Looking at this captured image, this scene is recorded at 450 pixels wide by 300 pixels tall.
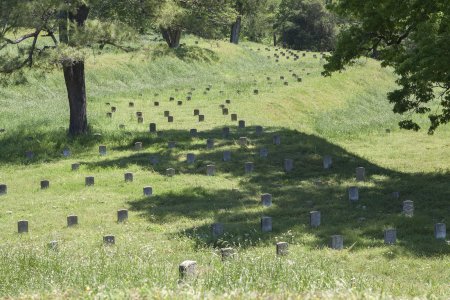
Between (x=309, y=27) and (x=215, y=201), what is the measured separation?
70020 millimetres

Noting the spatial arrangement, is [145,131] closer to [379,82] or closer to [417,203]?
[417,203]

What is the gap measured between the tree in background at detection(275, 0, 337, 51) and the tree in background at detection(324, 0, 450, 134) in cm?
5768

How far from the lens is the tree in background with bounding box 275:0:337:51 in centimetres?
8094

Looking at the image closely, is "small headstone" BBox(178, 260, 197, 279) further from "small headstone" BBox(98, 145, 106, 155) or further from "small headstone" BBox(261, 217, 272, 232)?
"small headstone" BBox(98, 145, 106, 155)

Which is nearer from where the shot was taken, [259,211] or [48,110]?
[259,211]

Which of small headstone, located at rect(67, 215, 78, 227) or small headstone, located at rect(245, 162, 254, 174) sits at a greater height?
small headstone, located at rect(245, 162, 254, 174)

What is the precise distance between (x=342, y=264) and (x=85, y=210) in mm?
6766

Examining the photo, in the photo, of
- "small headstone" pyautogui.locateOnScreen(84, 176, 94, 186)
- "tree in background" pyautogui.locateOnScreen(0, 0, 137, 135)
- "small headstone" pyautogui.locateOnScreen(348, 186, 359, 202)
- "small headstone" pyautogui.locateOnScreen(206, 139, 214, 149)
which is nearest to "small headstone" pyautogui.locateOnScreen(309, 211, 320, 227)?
"small headstone" pyautogui.locateOnScreen(348, 186, 359, 202)

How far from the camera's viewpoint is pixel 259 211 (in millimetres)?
16016

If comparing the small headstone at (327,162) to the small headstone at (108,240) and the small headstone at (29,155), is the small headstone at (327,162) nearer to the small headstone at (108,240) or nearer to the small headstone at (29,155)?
the small headstone at (29,155)

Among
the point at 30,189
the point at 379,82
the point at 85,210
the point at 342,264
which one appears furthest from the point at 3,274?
the point at 379,82

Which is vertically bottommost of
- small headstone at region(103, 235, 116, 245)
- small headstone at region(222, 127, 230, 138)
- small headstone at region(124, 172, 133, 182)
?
small headstone at region(103, 235, 116, 245)

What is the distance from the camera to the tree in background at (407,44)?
16.4 metres

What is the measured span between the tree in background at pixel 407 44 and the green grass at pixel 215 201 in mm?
2262
